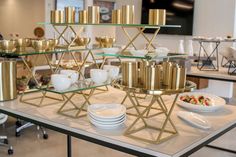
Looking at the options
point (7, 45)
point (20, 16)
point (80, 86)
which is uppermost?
point (20, 16)

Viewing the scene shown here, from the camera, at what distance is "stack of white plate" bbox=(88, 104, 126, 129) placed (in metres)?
→ 1.66

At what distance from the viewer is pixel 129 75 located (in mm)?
1628

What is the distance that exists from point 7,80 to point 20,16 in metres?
8.28

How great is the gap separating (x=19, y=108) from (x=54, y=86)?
1.08 ft

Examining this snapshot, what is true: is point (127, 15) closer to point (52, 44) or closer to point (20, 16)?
point (52, 44)

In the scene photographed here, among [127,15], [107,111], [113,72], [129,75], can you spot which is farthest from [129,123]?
[127,15]

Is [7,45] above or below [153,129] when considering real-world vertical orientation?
above

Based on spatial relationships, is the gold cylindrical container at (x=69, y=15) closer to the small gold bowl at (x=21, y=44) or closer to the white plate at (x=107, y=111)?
the small gold bowl at (x=21, y=44)

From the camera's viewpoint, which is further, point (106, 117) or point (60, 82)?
point (60, 82)

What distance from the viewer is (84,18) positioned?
2143 millimetres

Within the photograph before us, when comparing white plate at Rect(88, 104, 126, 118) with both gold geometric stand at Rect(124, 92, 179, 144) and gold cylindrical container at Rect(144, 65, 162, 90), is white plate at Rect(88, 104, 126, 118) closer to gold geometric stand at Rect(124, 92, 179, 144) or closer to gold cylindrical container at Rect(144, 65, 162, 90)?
gold geometric stand at Rect(124, 92, 179, 144)

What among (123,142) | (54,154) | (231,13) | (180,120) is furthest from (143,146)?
(231,13)

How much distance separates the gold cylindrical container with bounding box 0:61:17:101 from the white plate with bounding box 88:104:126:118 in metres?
0.67

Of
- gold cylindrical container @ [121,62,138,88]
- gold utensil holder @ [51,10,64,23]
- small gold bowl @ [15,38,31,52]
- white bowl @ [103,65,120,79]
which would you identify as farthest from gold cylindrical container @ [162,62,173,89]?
small gold bowl @ [15,38,31,52]
